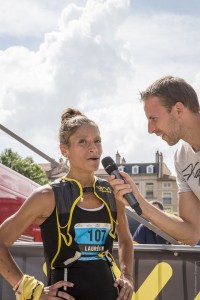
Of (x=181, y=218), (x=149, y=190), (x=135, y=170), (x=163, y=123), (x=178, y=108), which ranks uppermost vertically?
(x=135, y=170)

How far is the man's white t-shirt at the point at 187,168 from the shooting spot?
360 centimetres

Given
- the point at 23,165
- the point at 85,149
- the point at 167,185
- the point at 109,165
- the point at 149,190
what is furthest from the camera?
the point at 167,185

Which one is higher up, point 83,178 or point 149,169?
point 149,169

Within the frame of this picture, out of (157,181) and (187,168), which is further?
(157,181)

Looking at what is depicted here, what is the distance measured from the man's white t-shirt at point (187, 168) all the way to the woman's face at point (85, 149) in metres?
0.63

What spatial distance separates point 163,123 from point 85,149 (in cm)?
49

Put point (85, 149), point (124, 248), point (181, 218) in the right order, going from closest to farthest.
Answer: point (85, 149) → point (124, 248) → point (181, 218)

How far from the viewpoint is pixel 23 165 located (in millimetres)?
63156

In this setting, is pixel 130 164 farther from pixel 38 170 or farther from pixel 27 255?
pixel 27 255

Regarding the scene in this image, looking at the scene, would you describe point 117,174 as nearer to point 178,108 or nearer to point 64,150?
point 64,150

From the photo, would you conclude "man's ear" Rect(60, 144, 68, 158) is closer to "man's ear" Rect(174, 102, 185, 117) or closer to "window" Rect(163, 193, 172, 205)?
"man's ear" Rect(174, 102, 185, 117)

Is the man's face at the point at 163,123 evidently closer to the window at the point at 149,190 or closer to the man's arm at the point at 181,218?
the man's arm at the point at 181,218

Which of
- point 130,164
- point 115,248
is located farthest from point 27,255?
point 130,164

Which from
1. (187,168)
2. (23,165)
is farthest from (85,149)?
(23,165)
